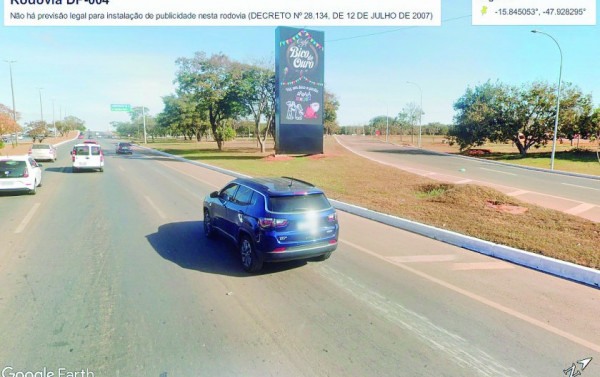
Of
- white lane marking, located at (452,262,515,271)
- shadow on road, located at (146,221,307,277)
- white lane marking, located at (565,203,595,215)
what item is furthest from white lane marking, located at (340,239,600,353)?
white lane marking, located at (565,203,595,215)

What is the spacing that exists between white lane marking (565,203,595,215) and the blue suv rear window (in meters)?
9.75

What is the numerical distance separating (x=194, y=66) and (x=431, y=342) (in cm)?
4087

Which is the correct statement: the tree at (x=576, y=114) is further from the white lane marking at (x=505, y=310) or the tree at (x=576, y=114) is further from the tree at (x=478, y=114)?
the white lane marking at (x=505, y=310)

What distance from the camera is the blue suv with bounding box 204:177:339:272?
5.53 metres

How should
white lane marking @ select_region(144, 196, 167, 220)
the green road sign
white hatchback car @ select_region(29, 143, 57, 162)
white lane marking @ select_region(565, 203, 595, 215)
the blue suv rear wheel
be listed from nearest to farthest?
the blue suv rear wheel < white lane marking @ select_region(144, 196, 167, 220) < white lane marking @ select_region(565, 203, 595, 215) < white hatchback car @ select_region(29, 143, 57, 162) < the green road sign

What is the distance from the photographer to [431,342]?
153 inches

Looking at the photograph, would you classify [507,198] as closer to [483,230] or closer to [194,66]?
[483,230]

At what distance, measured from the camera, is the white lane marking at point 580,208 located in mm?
11289

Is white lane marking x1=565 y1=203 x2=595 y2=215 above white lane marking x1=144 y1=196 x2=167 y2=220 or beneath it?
beneath

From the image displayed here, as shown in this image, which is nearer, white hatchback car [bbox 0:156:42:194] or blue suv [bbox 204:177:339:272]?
blue suv [bbox 204:177:339:272]

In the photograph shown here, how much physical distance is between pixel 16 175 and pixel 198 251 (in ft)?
32.6

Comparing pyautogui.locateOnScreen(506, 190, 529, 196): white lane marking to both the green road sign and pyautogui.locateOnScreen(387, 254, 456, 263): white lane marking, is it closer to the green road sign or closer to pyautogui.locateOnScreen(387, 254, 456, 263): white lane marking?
pyautogui.locateOnScreen(387, 254, 456, 263): white lane marking

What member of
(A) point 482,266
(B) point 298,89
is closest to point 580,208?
(A) point 482,266

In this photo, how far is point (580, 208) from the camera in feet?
39.4
